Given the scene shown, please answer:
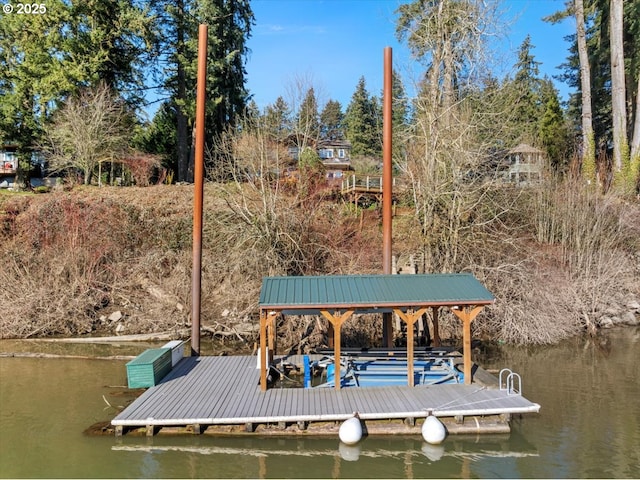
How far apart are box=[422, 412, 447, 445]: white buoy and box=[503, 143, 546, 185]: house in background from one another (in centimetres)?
1419

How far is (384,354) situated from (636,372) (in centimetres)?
759

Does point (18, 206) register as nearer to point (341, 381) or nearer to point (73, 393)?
point (73, 393)

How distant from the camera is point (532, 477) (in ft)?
23.3

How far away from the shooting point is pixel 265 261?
57.1 ft

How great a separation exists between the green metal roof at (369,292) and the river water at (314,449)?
8.61 ft

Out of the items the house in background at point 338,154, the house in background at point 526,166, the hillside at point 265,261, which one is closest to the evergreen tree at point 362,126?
the house in background at point 338,154

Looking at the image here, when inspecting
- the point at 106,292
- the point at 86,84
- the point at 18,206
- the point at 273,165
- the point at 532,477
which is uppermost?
the point at 86,84

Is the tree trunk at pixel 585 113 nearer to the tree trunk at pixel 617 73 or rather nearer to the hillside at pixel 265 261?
the tree trunk at pixel 617 73

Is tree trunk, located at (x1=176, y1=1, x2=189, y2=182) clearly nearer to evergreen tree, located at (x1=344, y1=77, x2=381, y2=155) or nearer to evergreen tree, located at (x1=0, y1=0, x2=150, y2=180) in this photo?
evergreen tree, located at (x1=0, y1=0, x2=150, y2=180)

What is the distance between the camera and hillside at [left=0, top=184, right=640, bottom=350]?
16328 millimetres

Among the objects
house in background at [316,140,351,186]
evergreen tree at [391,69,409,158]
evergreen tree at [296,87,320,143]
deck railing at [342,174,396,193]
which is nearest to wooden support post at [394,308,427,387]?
evergreen tree at [391,69,409,158]

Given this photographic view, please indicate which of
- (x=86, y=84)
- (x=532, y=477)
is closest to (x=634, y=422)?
(x=532, y=477)

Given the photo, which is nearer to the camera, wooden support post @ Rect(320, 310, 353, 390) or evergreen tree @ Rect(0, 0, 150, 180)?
wooden support post @ Rect(320, 310, 353, 390)

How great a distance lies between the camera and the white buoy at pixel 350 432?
784 centimetres
